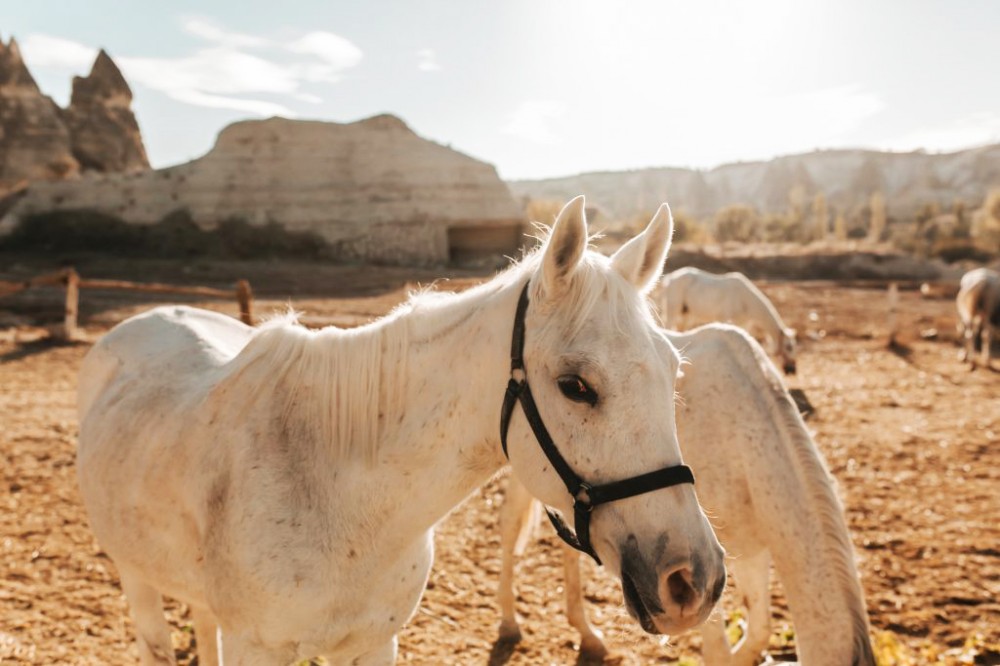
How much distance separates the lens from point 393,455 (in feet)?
5.86

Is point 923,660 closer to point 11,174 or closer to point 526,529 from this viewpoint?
point 526,529

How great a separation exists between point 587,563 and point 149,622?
3352mm

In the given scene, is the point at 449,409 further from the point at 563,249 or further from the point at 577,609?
the point at 577,609

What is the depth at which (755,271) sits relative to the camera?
35250 mm

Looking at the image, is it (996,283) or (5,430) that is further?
(996,283)

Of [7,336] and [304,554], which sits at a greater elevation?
[304,554]

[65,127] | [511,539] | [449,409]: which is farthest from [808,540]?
[65,127]

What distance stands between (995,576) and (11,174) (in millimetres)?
69269

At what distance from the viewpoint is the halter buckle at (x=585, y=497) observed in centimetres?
146

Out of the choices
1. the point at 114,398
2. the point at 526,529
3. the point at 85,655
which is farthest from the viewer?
the point at 526,529

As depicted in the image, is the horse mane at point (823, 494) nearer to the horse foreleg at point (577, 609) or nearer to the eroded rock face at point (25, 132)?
the horse foreleg at point (577, 609)

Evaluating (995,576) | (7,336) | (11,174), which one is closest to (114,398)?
(995,576)

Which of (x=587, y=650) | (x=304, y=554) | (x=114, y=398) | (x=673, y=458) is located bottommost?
(x=587, y=650)

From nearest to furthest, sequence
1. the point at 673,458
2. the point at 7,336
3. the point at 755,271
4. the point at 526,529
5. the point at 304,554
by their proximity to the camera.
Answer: the point at 673,458
the point at 304,554
the point at 526,529
the point at 7,336
the point at 755,271
